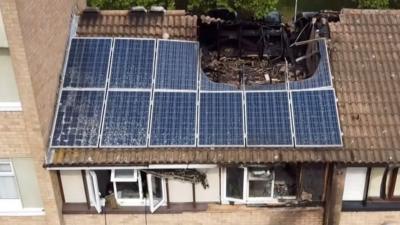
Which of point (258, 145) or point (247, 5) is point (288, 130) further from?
point (247, 5)

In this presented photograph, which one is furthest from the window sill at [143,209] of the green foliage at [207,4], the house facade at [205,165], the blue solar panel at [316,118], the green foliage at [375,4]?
the green foliage at [375,4]

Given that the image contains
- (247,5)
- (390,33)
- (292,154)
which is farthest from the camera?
(247,5)

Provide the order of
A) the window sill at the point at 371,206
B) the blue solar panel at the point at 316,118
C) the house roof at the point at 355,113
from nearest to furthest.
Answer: the house roof at the point at 355,113 → the blue solar panel at the point at 316,118 → the window sill at the point at 371,206

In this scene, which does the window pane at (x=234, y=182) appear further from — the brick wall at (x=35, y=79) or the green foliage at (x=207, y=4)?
the green foliage at (x=207, y=4)

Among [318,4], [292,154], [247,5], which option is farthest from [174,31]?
[318,4]

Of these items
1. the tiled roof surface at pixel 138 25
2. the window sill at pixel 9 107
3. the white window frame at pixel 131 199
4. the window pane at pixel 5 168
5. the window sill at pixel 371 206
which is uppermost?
the tiled roof surface at pixel 138 25

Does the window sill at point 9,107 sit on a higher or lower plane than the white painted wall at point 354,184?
higher

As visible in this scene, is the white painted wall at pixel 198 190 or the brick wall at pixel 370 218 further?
the brick wall at pixel 370 218
